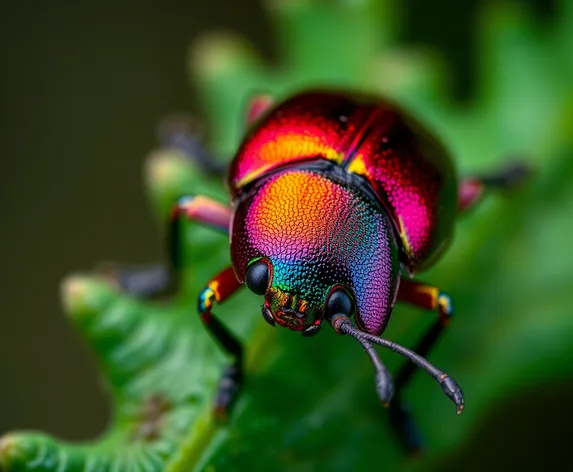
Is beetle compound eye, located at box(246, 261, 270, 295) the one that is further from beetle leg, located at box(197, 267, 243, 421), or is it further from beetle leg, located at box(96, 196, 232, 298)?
beetle leg, located at box(96, 196, 232, 298)

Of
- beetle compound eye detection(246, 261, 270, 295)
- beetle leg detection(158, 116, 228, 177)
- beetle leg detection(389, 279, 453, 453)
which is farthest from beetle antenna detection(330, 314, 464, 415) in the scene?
beetle leg detection(158, 116, 228, 177)

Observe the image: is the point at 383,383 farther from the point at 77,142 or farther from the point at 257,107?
the point at 77,142

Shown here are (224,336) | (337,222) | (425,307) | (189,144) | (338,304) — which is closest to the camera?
(338,304)

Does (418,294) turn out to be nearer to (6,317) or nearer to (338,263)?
(338,263)

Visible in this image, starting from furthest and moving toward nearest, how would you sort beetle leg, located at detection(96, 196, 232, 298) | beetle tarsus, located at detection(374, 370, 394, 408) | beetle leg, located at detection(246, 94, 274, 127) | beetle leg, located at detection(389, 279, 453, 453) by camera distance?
beetle leg, located at detection(246, 94, 274, 127) → beetle leg, located at detection(96, 196, 232, 298) → beetle leg, located at detection(389, 279, 453, 453) → beetle tarsus, located at detection(374, 370, 394, 408)

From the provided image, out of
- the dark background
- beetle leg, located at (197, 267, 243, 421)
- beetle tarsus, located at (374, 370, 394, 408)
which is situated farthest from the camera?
the dark background

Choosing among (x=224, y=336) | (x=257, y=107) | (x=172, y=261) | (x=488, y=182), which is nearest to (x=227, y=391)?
(x=224, y=336)
